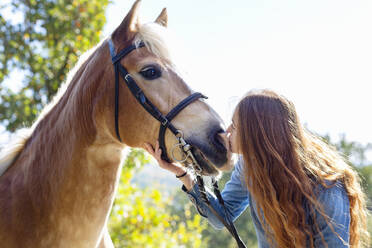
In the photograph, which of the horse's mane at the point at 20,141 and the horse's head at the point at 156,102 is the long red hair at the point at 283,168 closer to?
the horse's head at the point at 156,102

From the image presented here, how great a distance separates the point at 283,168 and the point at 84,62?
1467 mm

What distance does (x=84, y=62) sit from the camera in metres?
2.16

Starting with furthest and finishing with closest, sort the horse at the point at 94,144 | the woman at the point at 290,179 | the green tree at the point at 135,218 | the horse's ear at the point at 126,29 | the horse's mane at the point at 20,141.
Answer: the green tree at the point at 135,218, the horse's mane at the point at 20,141, the horse's ear at the point at 126,29, the horse at the point at 94,144, the woman at the point at 290,179

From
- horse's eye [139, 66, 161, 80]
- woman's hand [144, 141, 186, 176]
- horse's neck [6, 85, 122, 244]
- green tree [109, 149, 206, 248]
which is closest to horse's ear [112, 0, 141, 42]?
horse's eye [139, 66, 161, 80]

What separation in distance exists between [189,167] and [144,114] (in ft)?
1.31

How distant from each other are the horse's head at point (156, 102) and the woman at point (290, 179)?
0.57 feet

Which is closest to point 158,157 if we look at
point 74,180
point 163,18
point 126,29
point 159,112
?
point 159,112

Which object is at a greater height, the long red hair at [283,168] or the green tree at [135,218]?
the long red hair at [283,168]

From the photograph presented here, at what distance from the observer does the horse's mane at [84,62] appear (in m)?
1.83

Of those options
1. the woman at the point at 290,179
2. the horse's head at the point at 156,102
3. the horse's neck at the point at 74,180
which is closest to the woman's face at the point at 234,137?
the woman at the point at 290,179

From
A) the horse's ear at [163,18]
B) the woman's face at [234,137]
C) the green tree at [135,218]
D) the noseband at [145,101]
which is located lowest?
the green tree at [135,218]

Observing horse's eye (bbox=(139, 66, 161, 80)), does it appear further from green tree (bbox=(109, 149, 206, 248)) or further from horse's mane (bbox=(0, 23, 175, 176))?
green tree (bbox=(109, 149, 206, 248))

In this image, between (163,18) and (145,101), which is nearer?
(145,101)

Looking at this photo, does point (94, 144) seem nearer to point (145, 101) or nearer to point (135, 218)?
point (145, 101)
